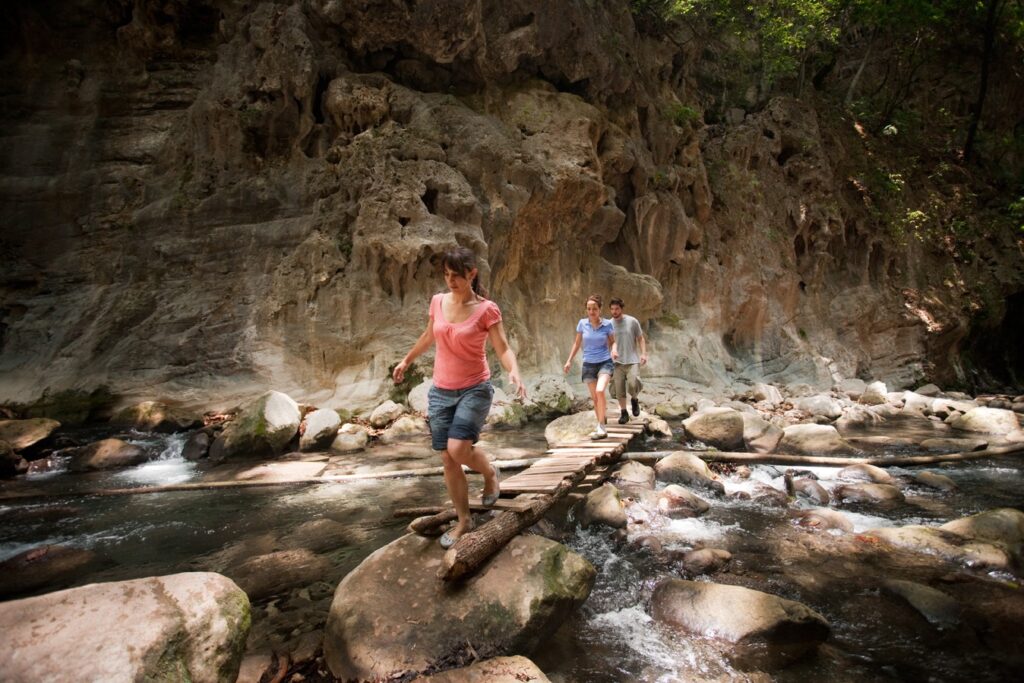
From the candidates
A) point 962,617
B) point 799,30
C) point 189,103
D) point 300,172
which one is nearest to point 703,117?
point 799,30

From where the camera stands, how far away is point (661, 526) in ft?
16.7

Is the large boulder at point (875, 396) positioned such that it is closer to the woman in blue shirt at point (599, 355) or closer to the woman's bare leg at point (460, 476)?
the woman in blue shirt at point (599, 355)

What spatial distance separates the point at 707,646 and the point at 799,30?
789 inches

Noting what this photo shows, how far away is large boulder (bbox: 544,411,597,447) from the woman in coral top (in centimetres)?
453

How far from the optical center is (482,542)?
10.5 feet

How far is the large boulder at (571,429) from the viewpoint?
7.88 meters

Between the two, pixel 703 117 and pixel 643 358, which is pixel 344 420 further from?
pixel 703 117

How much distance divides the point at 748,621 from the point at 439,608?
1.80 metres

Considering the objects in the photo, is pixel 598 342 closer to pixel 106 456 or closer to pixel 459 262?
pixel 459 262

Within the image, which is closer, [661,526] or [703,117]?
[661,526]

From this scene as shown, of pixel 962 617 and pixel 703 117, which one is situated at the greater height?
pixel 703 117

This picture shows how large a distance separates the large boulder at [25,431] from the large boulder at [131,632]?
6.95 meters

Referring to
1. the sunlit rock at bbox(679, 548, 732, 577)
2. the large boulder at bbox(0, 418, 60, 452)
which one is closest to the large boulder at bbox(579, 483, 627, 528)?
the sunlit rock at bbox(679, 548, 732, 577)

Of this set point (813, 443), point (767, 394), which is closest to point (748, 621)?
point (813, 443)
